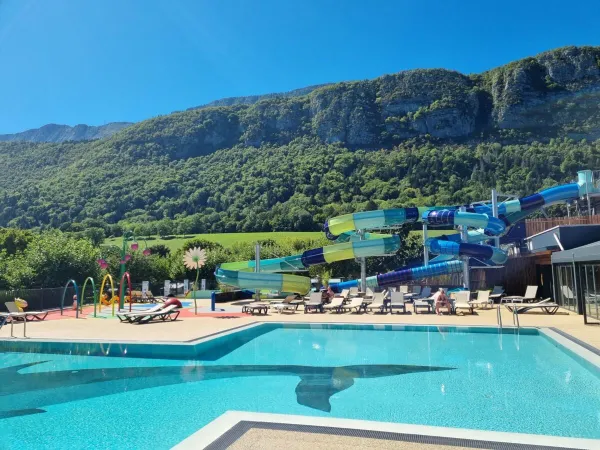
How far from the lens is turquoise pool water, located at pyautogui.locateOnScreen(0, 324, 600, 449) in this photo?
5.30 meters

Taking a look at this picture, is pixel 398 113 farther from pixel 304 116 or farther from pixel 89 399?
pixel 89 399

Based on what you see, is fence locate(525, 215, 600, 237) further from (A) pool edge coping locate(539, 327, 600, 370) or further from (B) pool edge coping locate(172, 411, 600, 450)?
(B) pool edge coping locate(172, 411, 600, 450)

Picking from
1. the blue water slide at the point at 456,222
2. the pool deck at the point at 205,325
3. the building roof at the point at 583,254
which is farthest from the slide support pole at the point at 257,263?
the building roof at the point at 583,254

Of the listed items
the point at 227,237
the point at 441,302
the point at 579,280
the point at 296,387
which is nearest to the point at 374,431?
the point at 296,387

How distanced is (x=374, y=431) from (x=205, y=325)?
9466 millimetres

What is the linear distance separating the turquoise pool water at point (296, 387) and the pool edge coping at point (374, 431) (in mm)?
793

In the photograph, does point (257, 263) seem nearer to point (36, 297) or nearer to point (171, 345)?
point (36, 297)

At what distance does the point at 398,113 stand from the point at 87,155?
6211 centimetres

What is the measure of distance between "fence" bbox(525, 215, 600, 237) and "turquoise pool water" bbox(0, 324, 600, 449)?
44.0 feet

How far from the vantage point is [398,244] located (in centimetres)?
2120

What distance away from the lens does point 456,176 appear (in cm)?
6141

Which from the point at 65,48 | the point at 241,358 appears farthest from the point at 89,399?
the point at 65,48

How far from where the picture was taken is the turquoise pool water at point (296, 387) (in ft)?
17.4

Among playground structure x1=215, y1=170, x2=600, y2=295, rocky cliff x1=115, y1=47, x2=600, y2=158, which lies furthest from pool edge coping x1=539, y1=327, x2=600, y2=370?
rocky cliff x1=115, y1=47, x2=600, y2=158
